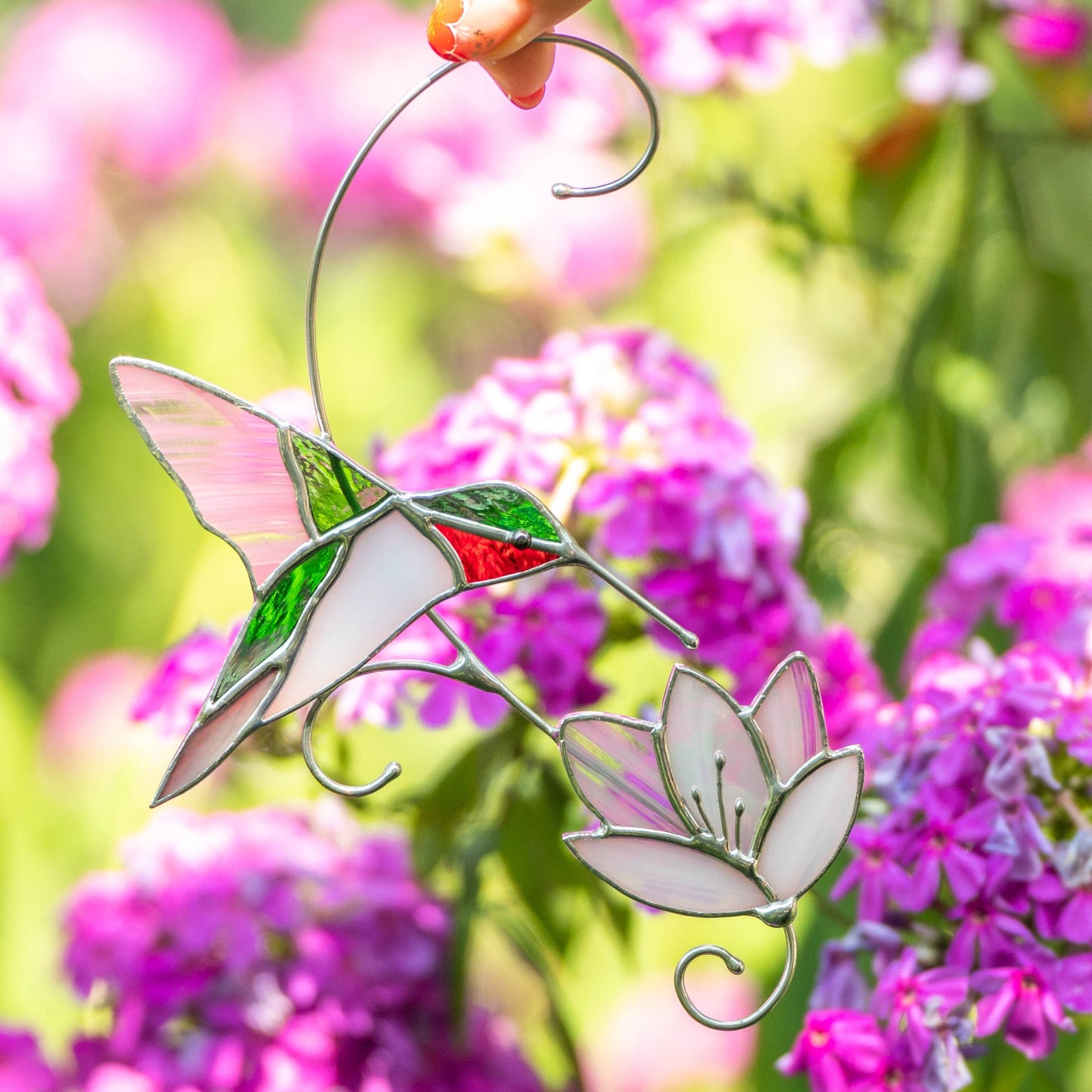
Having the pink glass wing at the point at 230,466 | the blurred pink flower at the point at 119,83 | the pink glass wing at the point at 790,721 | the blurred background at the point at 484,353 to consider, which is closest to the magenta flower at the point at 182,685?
the blurred background at the point at 484,353

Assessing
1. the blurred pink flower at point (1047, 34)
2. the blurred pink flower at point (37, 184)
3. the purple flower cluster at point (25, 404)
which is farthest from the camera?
the blurred pink flower at point (37, 184)

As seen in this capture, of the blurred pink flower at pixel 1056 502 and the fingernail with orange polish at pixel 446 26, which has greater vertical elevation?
the fingernail with orange polish at pixel 446 26

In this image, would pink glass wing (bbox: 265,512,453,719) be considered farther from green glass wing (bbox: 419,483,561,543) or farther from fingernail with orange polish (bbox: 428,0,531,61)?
fingernail with orange polish (bbox: 428,0,531,61)

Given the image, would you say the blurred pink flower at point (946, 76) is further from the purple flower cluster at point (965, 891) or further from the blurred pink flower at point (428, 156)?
the purple flower cluster at point (965, 891)

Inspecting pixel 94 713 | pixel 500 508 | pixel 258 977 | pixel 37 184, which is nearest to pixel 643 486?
pixel 500 508

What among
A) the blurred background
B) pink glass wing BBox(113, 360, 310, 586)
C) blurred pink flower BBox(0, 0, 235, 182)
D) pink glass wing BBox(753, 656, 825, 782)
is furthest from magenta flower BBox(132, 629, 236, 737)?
blurred pink flower BBox(0, 0, 235, 182)

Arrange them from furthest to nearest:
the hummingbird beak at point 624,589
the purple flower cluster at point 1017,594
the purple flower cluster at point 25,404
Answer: the purple flower cluster at point 25,404 → the purple flower cluster at point 1017,594 → the hummingbird beak at point 624,589
